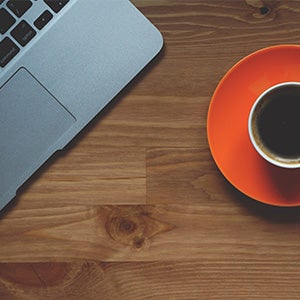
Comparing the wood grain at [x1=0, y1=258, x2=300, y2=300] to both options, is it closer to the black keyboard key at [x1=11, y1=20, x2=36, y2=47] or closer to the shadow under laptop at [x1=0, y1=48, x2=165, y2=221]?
the shadow under laptop at [x1=0, y1=48, x2=165, y2=221]

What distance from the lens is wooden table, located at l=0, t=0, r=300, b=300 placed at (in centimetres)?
88

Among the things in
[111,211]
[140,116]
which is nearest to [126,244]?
[111,211]

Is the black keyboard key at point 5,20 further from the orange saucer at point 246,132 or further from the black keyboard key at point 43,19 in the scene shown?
the orange saucer at point 246,132

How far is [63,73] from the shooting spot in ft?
2.79

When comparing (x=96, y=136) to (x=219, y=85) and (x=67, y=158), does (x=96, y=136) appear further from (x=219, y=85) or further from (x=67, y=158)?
(x=219, y=85)

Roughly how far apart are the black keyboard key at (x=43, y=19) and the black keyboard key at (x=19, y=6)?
0.02 m

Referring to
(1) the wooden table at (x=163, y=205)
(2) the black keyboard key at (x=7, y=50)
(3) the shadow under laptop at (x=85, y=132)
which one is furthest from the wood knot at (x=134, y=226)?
(2) the black keyboard key at (x=7, y=50)

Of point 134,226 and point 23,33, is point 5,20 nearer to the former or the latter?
point 23,33

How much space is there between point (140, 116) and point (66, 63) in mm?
118

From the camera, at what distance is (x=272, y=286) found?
886 mm

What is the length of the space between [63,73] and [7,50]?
0.24 ft

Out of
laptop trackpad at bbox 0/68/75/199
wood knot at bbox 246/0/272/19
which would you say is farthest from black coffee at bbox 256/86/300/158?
laptop trackpad at bbox 0/68/75/199

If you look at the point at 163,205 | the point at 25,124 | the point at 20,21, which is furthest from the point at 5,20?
the point at 163,205

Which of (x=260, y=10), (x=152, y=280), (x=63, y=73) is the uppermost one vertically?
(x=63, y=73)
